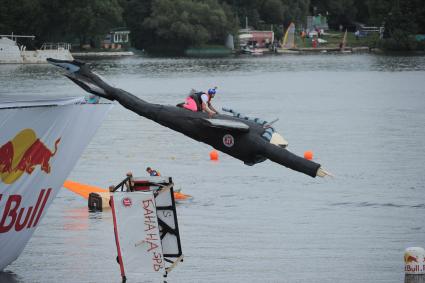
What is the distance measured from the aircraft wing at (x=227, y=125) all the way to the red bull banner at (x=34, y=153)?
13.9 ft

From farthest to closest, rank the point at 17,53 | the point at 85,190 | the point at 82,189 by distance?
1. the point at 17,53
2. the point at 82,189
3. the point at 85,190

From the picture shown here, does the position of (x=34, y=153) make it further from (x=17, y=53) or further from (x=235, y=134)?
(x=17, y=53)

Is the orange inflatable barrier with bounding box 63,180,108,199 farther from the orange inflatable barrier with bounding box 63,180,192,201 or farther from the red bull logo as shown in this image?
the red bull logo

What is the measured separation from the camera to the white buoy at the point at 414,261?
91.2 feet

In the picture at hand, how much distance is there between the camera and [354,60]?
17625 cm

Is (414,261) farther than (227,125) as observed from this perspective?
Yes

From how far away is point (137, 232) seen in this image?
2650 cm

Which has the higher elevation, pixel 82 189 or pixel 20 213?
pixel 20 213

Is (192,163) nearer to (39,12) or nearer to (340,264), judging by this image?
(340,264)

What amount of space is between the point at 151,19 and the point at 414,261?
159 m

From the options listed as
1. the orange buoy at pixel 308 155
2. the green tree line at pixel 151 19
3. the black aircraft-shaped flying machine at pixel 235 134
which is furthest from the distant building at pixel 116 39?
the black aircraft-shaped flying machine at pixel 235 134

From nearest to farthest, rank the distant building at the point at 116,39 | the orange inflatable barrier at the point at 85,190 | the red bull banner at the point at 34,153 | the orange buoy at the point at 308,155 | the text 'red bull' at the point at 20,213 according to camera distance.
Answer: the red bull banner at the point at 34,153 < the text 'red bull' at the point at 20,213 < the orange inflatable barrier at the point at 85,190 < the orange buoy at the point at 308,155 < the distant building at the point at 116,39

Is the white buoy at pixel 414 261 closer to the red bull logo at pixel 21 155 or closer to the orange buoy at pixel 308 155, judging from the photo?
the red bull logo at pixel 21 155

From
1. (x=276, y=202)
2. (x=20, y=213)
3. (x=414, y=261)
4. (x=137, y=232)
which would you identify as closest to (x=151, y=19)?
(x=276, y=202)
